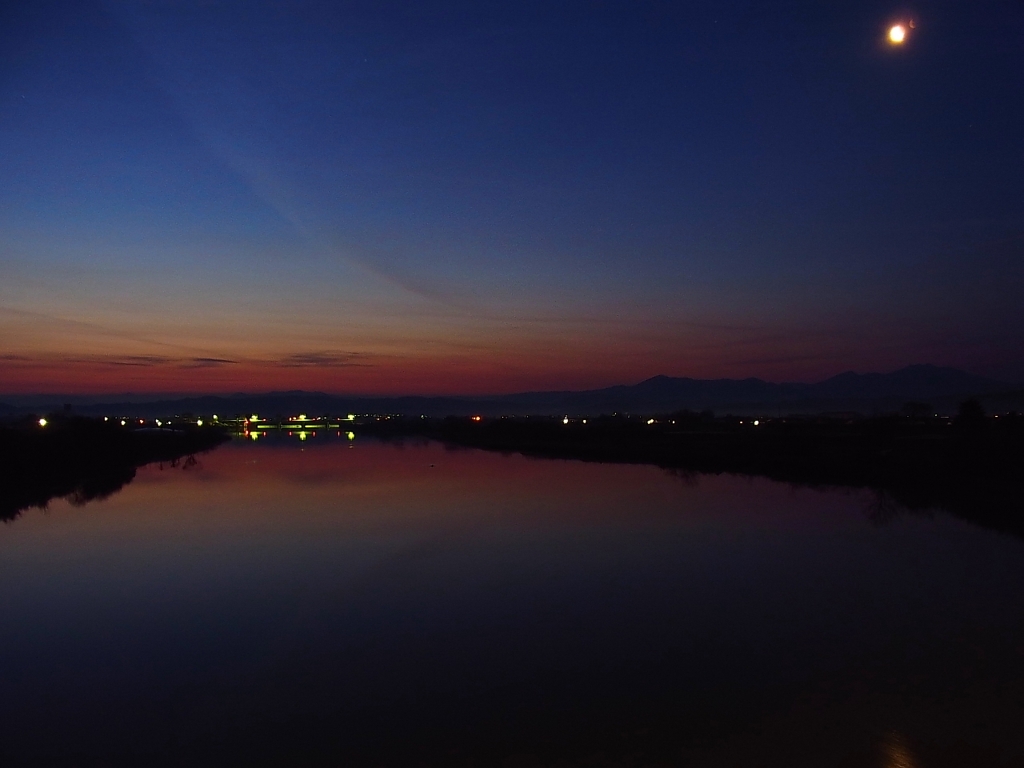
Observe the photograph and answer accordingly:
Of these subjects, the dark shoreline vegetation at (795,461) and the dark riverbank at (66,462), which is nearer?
the dark shoreline vegetation at (795,461)

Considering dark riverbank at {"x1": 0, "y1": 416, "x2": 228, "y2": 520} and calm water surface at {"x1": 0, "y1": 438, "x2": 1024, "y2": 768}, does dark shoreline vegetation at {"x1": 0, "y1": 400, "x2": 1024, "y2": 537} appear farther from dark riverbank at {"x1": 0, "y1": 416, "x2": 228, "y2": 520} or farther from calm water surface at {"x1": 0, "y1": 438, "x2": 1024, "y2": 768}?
calm water surface at {"x1": 0, "y1": 438, "x2": 1024, "y2": 768}

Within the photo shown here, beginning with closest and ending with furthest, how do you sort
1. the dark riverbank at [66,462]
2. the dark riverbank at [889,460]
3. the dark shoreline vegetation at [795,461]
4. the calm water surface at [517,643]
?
the calm water surface at [517,643] → the dark riverbank at [889,460] → the dark shoreline vegetation at [795,461] → the dark riverbank at [66,462]

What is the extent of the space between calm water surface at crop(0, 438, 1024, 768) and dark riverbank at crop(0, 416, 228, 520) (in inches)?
230

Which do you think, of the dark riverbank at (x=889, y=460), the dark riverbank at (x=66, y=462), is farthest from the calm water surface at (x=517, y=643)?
the dark riverbank at (x=66, y=462)

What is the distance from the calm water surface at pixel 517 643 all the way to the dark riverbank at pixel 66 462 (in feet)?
19.1

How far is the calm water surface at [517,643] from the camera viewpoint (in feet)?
18.3

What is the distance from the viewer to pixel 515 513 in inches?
677

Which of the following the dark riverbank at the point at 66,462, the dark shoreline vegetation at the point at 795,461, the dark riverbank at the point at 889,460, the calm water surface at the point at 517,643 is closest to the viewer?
the calm water surface at the point at 517,643

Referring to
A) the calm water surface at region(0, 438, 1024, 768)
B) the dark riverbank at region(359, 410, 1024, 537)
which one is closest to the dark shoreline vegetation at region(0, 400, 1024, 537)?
the dark riverbank at region(359, 410, 1024, 537)

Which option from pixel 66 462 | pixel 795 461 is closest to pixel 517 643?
pixel 795 461

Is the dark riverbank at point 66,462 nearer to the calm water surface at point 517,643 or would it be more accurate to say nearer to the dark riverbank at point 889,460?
the calm water surface at point 517,643

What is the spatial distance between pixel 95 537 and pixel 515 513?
8.51m

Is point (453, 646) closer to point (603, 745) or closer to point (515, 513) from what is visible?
point (603, 745)

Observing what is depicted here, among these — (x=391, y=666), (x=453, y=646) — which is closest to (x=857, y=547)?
(x=453, y=646)
